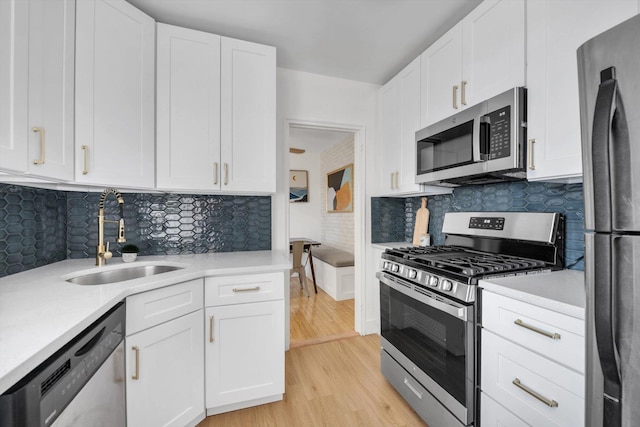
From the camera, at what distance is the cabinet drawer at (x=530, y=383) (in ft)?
3.18

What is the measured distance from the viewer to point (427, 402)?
1574mm

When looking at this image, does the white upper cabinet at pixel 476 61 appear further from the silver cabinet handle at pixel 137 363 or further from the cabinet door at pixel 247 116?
the silver cabinet handle at pixel 137 363

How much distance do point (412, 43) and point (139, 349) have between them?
8.83 ft

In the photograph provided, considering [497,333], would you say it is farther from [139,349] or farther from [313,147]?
[313,147]

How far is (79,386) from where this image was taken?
893 millimetres

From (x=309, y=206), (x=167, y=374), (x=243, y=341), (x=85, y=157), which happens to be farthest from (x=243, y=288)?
(x=309, y=206)

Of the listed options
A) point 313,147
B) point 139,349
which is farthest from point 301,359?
point 313,147

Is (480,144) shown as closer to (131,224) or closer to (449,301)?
(449,301)

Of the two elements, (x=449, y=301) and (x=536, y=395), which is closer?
(x=536, y=395)

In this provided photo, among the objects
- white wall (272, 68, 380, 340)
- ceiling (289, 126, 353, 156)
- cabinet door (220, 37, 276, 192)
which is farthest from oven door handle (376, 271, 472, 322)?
ceiling (289, 126, 353, 156)

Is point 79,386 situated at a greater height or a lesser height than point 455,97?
lesser

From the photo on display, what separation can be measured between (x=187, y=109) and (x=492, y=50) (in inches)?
74.9

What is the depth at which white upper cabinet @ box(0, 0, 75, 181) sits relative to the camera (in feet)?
3.27

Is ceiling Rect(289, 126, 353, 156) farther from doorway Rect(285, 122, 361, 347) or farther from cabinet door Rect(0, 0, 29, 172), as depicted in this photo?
cabinet door Rect(0, 0, 29, 172)
